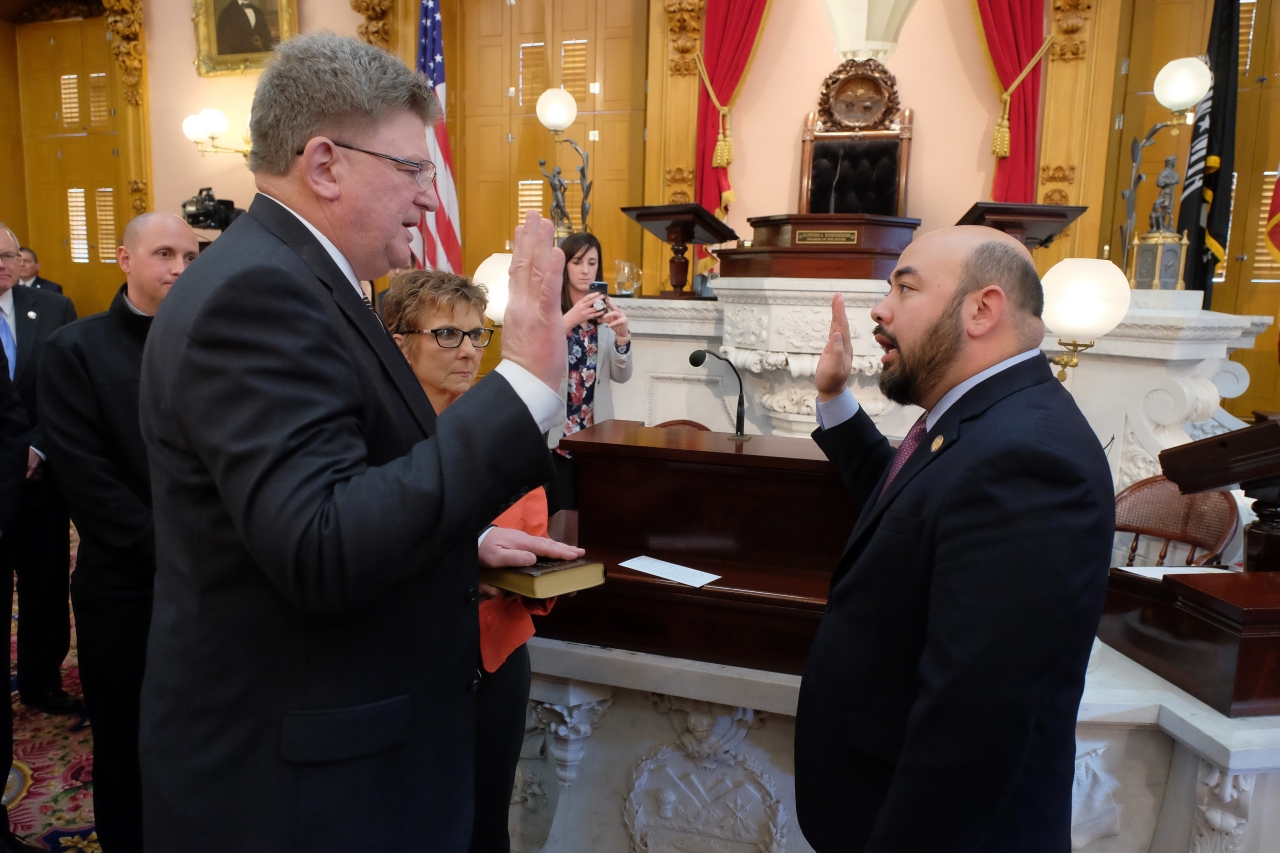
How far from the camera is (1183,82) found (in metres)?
4.95

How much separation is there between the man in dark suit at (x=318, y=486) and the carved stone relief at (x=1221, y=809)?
4.97 feet

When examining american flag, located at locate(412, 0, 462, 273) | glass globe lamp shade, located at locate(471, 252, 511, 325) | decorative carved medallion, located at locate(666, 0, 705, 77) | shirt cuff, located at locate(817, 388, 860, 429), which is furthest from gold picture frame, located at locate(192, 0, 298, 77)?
shirt cuff, located at locate(817, 388, 860, 429)

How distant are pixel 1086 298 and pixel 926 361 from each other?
2.28m

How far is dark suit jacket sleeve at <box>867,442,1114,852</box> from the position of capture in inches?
42.0

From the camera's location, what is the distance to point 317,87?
962 mm

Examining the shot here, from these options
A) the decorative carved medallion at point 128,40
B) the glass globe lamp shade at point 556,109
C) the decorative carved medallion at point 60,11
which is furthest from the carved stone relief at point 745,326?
the decorative carved medallion at point 60,11

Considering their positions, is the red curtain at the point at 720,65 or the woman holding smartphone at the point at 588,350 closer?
the woman holding smartphone at the point at 588,350

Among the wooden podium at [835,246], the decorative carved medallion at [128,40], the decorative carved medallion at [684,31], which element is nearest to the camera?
the wooden podium at [835,246]

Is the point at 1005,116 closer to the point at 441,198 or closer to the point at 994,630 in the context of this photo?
the point at 441,198

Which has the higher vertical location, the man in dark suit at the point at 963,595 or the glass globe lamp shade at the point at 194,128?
the glass globe lamp shade at the point at 194,128

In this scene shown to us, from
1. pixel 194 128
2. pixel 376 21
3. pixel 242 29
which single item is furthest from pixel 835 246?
pixel 242 29

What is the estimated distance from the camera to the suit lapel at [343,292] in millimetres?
963

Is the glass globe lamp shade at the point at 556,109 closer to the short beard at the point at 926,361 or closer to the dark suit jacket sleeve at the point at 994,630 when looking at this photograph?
the short beard at the point at 926,361

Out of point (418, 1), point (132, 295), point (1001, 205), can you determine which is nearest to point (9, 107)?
point (418, 1)
